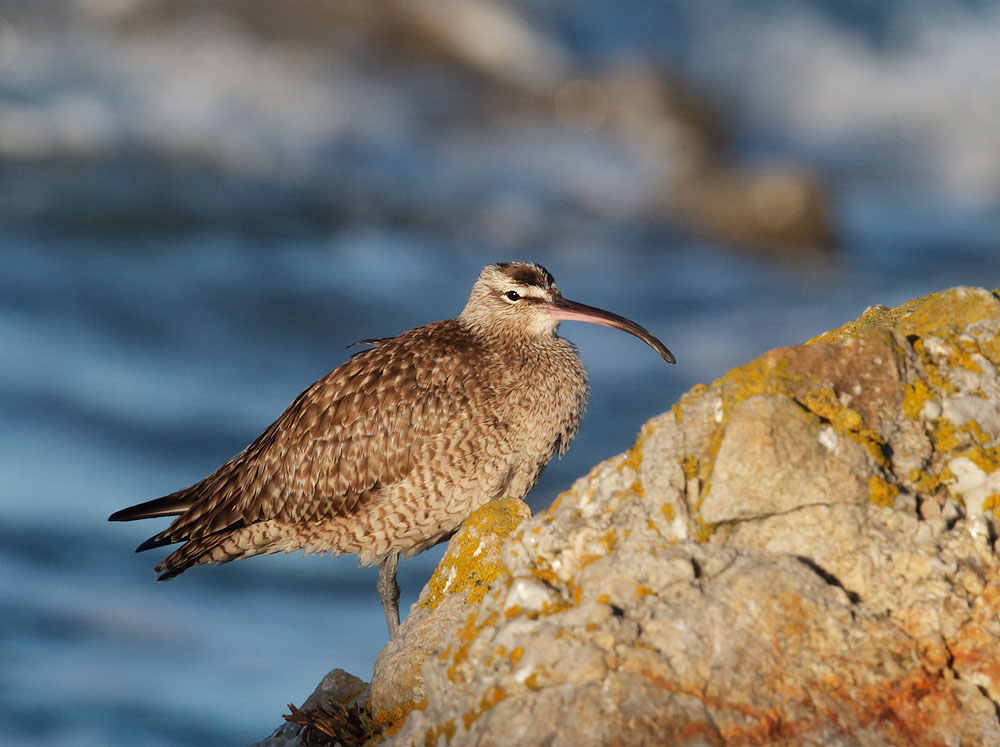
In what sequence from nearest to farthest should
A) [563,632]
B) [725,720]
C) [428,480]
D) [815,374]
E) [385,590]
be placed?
1. [725,720]
2. [563,632]
3. [815,374]
4. [428,480]
5. [385,590]

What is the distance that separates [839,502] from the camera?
3.73 meters

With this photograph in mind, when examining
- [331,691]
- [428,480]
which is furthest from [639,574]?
[428,480]

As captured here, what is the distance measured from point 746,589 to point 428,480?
4.27 metres

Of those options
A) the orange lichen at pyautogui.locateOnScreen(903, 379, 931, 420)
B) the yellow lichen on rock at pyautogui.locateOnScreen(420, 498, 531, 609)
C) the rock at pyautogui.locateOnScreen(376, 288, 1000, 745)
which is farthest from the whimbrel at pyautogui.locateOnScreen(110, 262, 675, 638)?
the orange lichen at pyautogui.locateOnScreen(903, 379, 931, 420)

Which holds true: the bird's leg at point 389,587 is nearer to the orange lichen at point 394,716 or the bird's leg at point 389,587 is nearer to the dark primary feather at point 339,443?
the dark primary feather at point 339,443

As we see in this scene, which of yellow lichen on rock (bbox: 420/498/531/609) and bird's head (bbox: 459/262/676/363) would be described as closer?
yellow lichen on rock (bbox: 420/498/531/609)

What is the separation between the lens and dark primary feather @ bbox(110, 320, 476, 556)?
309 inches

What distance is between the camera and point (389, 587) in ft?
26.7

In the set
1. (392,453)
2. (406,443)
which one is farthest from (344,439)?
(406,443)

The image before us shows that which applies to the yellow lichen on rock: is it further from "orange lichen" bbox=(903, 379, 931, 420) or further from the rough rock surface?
"orange lichen" bbox=(903, 379, 931, 420)

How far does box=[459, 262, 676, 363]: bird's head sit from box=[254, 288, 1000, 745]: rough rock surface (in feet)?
13.2

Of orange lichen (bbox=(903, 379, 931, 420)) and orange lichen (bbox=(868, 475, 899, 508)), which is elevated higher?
orange lichen (bbox=(903, 379, 931, 420))

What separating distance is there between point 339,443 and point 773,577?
16.8ft

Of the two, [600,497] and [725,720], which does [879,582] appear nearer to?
[725,720]
